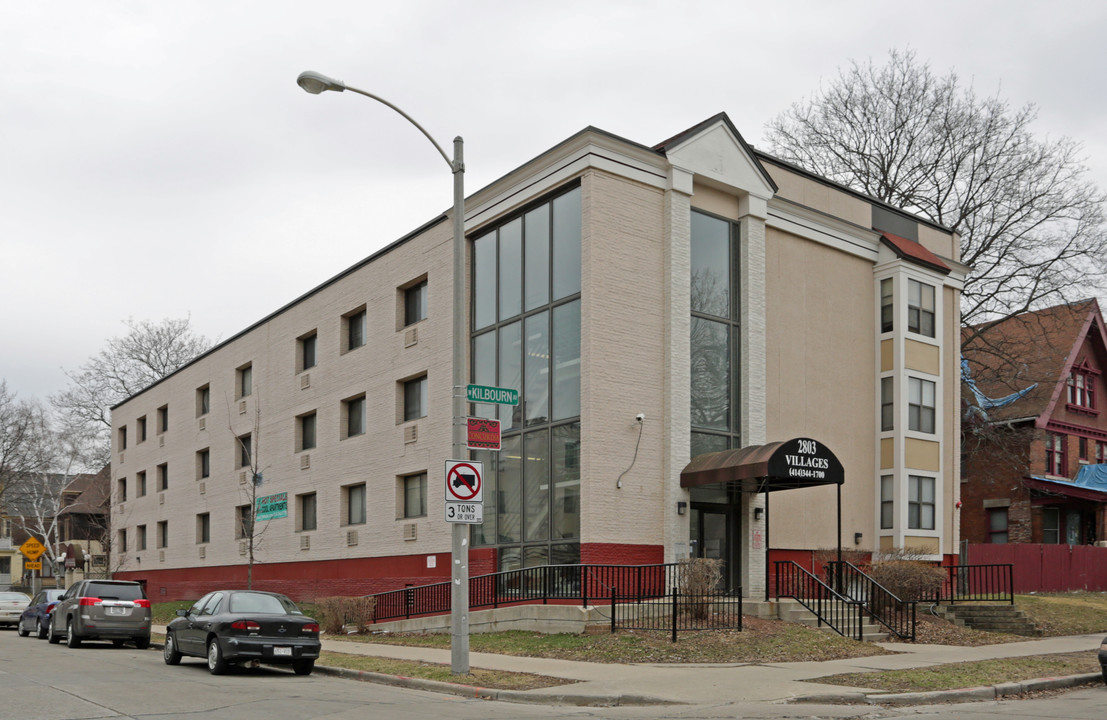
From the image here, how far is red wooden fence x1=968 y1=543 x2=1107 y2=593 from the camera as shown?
113 feet

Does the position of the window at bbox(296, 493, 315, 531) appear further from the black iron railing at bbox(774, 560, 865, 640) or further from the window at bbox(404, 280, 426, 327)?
the black iron railing at bbox(774, 560, 865, 640)

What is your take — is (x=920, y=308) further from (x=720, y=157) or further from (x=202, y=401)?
(x=202, y=401)

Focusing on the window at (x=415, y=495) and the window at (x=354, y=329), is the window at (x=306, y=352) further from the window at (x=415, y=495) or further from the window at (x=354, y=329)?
the window at (x=415, y=495)

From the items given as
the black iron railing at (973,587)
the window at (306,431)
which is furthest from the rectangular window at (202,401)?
the black iron railing at (973,587)

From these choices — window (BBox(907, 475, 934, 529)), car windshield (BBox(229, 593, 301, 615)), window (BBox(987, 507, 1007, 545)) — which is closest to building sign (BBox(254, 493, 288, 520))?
car windshield (BBox(229, 593, 301, 615))

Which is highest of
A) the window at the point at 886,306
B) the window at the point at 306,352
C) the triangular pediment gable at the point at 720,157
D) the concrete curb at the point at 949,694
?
the triangular pediment gable at the point at 720,157

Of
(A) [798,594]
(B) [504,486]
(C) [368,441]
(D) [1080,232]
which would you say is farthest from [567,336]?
(D) [1080,232]

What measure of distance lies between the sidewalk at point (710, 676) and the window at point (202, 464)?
80.0 feet

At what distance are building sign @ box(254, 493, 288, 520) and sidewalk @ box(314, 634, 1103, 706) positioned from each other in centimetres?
1578

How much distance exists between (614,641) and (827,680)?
469 centimetres

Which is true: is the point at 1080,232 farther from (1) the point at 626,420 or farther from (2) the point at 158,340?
(2) the point at 158,340

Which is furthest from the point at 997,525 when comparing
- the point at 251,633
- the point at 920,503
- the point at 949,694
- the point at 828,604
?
the point at 251,633

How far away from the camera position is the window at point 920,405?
97.2 ft

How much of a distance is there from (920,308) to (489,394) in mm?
18328
